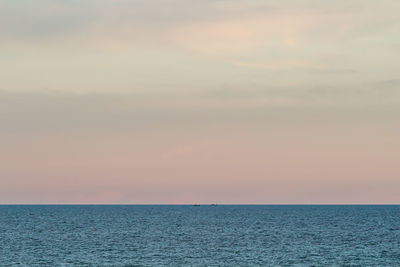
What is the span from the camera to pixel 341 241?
139 m

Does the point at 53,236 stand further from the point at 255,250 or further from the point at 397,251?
the point at 397,251

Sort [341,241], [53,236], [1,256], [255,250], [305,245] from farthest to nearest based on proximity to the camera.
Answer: [53,236], [341,241], [305,245], [255,250], [1,256]

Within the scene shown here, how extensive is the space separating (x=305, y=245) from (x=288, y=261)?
2884cm

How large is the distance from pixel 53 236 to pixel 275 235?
5702 cm

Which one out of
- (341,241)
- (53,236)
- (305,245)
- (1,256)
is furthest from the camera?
(53,236)

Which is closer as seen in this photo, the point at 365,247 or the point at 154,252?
the point at 154,252

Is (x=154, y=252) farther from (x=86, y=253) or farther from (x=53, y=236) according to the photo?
(x=53, y=236)

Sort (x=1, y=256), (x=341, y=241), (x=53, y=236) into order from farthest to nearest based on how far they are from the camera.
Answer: (x=53, y=236) → (x=341, y=241) → (x=1, y=256)

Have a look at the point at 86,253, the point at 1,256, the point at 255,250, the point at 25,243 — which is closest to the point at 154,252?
the point at 86,253

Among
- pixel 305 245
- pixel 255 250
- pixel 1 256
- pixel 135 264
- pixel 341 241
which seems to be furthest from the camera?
pixel 341 241

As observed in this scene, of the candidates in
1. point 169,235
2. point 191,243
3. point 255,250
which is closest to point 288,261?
point 255,250

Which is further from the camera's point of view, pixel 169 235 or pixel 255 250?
pixel 169 235

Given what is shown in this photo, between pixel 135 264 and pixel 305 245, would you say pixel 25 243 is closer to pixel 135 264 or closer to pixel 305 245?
pixel 135 264

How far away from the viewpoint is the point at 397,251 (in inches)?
4624
